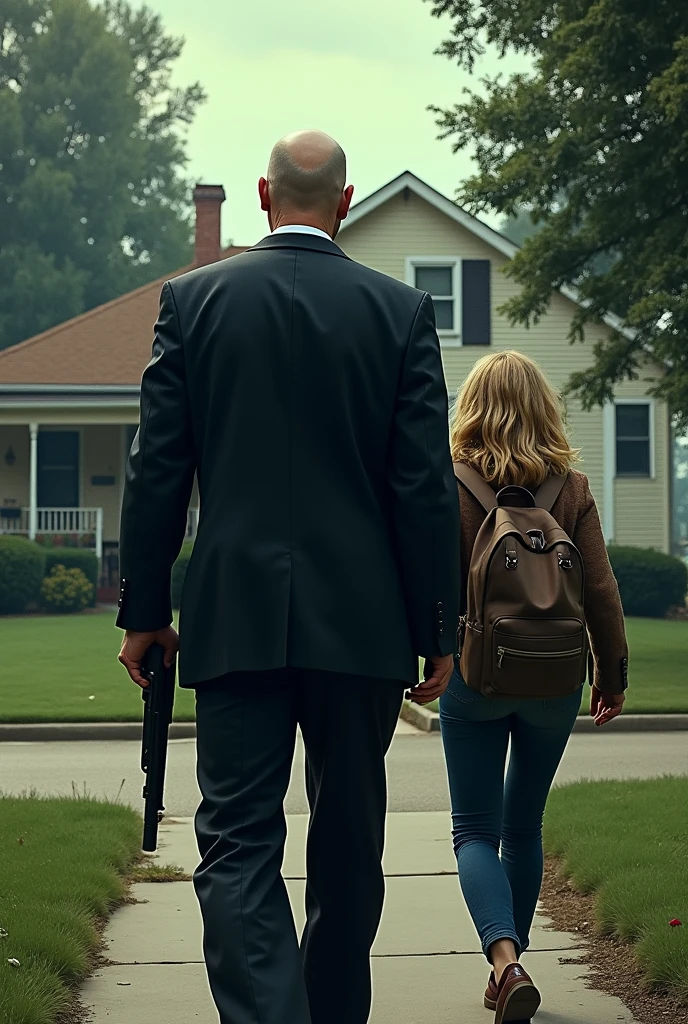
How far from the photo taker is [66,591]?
86.3 ft

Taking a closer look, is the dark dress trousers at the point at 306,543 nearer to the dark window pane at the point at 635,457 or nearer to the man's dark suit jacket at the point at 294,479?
the man's dark suit jacket at the point at 294,479

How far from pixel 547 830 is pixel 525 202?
13233 millimetres

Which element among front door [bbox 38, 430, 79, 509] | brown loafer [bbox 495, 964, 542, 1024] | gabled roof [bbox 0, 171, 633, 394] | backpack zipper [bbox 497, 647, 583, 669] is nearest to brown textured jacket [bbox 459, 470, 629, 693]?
backpack zipper [bbox 497, 647, 583, 669]

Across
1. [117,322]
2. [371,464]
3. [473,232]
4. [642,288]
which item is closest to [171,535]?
[371,464]

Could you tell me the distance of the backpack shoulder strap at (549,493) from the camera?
4.21m

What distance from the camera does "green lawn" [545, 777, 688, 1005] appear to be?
475 centimetres

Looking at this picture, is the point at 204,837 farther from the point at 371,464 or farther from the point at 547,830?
the point at 547,830

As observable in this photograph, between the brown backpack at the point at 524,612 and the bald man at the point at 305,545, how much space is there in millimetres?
471

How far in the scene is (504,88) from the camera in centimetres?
1959

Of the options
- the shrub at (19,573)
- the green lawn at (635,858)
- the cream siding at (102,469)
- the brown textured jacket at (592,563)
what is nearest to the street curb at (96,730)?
the green lawn at (635,858)

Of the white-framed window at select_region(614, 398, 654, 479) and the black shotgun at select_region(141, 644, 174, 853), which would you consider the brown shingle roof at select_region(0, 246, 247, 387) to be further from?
the black shotgun at select_region(141, 644, 174, 853)

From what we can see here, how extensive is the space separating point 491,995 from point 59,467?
89.3 ft

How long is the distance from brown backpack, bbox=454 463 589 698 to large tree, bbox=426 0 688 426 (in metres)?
12.3

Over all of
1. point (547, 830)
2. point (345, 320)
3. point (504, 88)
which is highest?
point (504, 88)
